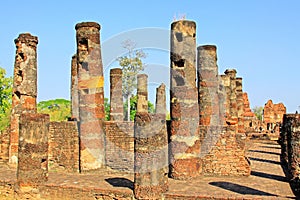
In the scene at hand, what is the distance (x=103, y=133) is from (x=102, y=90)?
1.46m

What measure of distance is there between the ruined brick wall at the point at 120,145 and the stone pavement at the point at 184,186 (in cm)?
42

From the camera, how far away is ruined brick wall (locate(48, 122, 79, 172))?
12875 mm

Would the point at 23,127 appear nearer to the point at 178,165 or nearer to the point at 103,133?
the point at 103,133

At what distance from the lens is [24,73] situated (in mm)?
14258

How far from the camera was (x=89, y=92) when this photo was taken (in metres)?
12.6

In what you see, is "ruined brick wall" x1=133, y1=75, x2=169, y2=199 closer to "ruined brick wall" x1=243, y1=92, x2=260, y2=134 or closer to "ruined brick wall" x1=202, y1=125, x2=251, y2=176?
"ruined brick wall" x1=202, y1=125, x2=251, y2=176

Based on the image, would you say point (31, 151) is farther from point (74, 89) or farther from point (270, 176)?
point (74, 89)

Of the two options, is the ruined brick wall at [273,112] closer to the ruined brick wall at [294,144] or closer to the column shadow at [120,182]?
the ruined brick wall at [294,144]

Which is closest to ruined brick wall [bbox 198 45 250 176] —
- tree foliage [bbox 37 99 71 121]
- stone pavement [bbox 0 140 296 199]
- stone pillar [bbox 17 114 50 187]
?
stone pavement [bbox 0 140 296 199]

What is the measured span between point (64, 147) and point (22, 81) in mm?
3225

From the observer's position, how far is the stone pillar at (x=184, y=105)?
11.1m

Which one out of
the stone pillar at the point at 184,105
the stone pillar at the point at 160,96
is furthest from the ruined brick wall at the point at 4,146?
the stone pillar at the point at 160,96

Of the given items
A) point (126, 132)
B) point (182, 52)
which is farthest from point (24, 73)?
point (182, 52)

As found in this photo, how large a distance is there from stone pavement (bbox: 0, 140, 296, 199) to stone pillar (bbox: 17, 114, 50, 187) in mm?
419
